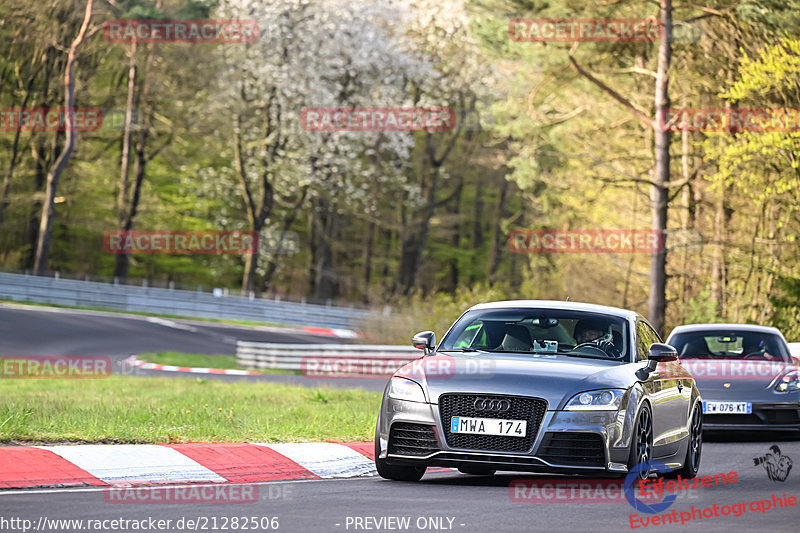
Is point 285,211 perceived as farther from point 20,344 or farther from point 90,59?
point 20,344

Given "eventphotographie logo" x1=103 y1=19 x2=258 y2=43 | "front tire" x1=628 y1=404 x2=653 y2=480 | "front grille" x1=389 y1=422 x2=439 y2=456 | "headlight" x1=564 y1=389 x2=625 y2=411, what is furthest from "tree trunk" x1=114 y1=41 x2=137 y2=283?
"headlight" x1=564 y1=389 x2=625 y2=411

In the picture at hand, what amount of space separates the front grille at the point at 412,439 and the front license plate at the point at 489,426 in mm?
192

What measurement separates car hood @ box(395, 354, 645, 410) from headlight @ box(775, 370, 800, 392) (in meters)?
6.53

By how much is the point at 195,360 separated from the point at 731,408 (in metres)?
21.7

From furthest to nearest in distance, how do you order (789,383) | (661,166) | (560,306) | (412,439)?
(661,166), (789,383), (560,306), (412,439)

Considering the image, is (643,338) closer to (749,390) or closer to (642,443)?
(642,443)

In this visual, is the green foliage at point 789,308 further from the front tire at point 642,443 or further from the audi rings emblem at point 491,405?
the audi rings emblem at point 491,405

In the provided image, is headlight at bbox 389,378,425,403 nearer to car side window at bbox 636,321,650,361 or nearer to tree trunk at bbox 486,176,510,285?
car side window at bbox 636,321,650,361

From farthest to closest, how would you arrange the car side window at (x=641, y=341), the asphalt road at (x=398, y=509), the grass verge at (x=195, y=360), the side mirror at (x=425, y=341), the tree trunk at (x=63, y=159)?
the tree trunk at (x=63, y=159), the grass verge at (x=195, y=360), the car side window at (x=641, y=341), the side mirror at (x=425, y=341), the asphalt road at (x=398, y=509)

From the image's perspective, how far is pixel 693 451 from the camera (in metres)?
12.2

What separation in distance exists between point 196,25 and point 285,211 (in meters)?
17.2

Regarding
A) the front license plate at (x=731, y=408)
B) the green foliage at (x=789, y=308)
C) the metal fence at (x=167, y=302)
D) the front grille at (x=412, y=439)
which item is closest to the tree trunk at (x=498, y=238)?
the metal fence at (x=167, y=302)

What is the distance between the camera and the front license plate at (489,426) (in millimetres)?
9852

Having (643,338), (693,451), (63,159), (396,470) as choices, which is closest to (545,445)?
(396,470)
